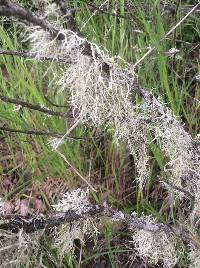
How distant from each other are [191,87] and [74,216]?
94 cm

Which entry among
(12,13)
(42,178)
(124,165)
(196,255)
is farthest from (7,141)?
(12,13)

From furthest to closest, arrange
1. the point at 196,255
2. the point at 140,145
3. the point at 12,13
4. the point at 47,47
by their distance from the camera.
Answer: the point at 196,255 < the point at 140,145 < the point at 47,47 < the point at 12,13

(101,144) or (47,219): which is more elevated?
(47,219)

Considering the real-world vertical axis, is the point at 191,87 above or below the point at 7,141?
above

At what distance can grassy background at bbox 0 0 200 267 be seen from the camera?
5.06 feet

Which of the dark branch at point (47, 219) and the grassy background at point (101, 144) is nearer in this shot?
the dark branch at point (47, 219)

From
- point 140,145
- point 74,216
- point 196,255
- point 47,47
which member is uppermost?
point 47,47

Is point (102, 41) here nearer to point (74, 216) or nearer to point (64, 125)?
point (64, 125)

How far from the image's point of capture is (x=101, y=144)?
5.62 ft

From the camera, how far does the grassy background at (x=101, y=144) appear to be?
1.54 m

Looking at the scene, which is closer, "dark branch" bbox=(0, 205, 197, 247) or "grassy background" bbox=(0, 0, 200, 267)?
"dark branch" bbox=(0, 205, 197, 247)

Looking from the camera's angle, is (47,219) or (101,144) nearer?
(47,219)

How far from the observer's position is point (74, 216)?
3.57 ft

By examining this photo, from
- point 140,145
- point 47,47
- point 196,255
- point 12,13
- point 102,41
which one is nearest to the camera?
point 12,13
